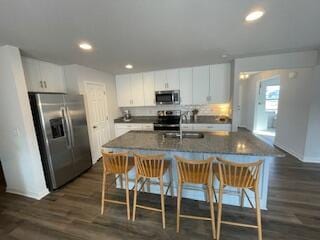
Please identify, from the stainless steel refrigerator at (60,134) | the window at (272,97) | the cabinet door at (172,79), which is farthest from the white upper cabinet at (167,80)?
the window at (272,97)

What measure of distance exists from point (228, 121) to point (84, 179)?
3.57m

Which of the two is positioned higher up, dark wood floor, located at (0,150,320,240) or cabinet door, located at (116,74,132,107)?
cabinet door, located at (116,74,132,107)

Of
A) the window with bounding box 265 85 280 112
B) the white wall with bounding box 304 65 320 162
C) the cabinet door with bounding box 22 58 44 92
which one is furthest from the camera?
the window with bounding box 265 85 280 112

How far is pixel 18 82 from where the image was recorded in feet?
7.22

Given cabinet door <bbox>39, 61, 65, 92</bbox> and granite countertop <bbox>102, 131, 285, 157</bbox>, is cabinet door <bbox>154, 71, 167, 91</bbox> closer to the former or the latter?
granite countertop <bbox>102, 131, 285, 157</bbox>

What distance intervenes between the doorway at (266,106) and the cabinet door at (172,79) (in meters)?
3.59

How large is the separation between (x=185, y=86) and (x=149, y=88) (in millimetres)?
1080

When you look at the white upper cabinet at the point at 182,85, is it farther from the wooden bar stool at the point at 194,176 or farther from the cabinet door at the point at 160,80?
the wooden bar stool at the point at 194,176

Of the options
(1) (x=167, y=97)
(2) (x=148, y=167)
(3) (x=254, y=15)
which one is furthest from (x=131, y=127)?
(3) (x=254, y=15)

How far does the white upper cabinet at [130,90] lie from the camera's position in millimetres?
4535

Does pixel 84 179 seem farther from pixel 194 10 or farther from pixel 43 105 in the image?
pixel 194 10

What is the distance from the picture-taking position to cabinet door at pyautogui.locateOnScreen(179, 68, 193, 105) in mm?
4090

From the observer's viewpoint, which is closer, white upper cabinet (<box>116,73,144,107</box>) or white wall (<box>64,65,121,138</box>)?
white wall (<box>64,65,121,138</box>)

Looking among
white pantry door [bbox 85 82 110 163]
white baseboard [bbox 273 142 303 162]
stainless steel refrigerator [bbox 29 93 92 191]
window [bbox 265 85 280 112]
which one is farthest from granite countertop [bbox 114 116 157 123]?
window [bbox 265 85 280 112]
